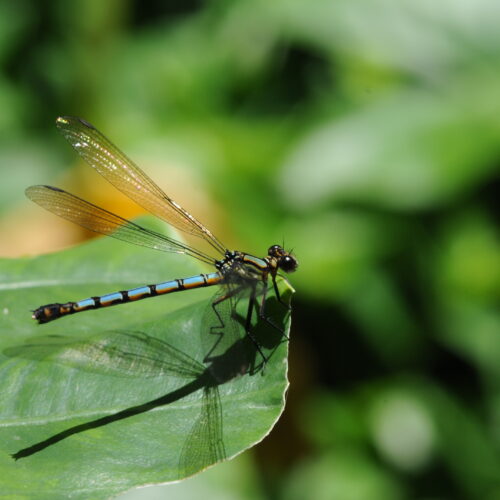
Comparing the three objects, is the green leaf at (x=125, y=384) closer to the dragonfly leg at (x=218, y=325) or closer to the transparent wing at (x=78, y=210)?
the dragonfly leg at (x=218, y=325)

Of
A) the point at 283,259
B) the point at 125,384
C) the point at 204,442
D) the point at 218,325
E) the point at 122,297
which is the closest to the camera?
the point at 204,442

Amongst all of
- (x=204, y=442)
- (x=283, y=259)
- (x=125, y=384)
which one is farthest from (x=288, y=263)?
(x=204, y=442)

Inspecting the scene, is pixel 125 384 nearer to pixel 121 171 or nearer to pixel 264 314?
pixel 264 314

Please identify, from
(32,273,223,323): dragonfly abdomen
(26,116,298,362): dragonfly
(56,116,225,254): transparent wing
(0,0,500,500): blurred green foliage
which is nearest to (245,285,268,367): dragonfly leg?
(26,116,298,362): dragonfly

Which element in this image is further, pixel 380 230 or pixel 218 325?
pixel 380 230

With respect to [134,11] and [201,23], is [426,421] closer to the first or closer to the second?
[201,23]

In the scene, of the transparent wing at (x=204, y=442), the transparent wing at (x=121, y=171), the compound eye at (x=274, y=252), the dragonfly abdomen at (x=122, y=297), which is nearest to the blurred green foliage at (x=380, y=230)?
the transparent wing at (x=121, y=171)

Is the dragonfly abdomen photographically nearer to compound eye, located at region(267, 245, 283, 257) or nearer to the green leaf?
the green leaf
